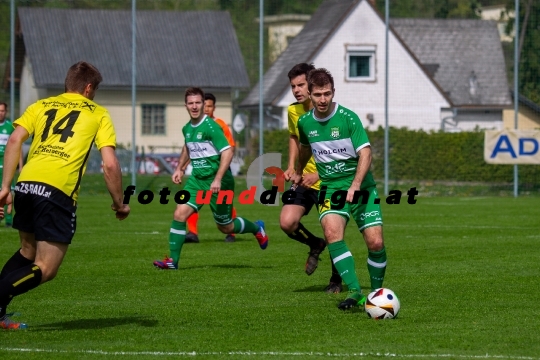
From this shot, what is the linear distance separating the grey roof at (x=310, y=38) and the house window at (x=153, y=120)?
3.75 m

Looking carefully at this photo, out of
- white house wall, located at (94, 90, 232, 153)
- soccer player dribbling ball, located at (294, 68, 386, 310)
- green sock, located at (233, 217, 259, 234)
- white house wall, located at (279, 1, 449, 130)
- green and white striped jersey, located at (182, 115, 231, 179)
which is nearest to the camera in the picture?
soccer player dribbling ball, located at (294, 68, 386, 310)

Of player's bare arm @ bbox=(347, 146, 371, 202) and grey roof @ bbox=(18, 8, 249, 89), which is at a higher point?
grey roof @ bbox=(18, 8, 249, 89)

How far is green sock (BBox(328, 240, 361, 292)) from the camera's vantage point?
8.70 metres

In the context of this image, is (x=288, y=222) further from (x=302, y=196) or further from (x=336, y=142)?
(x=336, y=142)

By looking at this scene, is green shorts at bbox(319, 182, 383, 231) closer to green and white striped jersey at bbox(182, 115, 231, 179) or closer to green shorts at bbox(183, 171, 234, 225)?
green shorts at bbox(183, 171, 234, 225)

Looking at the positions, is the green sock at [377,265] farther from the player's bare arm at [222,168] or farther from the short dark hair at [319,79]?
the player's bare arm at [222,168]

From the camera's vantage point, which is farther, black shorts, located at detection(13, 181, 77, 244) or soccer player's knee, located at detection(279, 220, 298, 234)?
soccer player's knee, located at detection(279, 220, 298, 234)

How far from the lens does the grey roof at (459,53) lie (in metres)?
36.6

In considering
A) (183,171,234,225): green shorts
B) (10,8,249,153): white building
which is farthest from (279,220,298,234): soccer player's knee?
(10,8,249,153): white building

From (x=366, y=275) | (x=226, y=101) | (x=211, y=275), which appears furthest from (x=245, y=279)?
(x=226, y=101)

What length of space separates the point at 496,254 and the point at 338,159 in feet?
16.9

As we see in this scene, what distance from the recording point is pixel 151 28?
4206cm

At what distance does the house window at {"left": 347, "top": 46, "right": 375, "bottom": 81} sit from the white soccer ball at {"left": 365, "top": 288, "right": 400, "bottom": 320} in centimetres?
2623

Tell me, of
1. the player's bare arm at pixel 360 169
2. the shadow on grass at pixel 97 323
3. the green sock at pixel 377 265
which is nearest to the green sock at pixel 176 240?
the green sock at pixel 377 265
